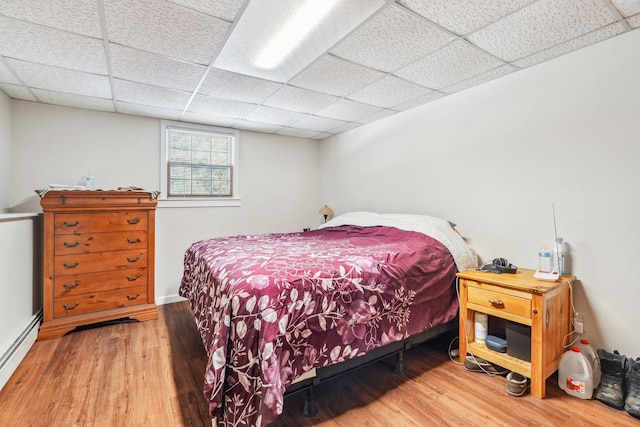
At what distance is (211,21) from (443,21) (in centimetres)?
137

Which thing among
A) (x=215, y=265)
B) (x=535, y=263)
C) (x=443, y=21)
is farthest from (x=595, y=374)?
(x=215, y=265)

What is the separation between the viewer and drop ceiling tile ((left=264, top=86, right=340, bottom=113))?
9.34 feet

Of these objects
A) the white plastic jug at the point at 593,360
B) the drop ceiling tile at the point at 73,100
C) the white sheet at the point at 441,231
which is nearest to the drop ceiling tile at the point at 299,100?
the white sheet at the point at 441,231

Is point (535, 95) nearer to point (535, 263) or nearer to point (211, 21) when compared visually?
point (535, 263)

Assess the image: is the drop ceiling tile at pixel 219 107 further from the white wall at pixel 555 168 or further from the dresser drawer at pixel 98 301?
the dresser drawer at pixel 98 301

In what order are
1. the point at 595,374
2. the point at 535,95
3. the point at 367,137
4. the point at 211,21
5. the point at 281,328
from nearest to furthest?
the point at 281,328 < the point at 211,21 < the point at 595,374 < the point at 535,95 < the point at 367,137

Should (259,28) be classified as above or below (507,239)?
above

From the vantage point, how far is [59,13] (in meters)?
1.66

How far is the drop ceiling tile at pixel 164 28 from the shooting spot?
1634 millimetres

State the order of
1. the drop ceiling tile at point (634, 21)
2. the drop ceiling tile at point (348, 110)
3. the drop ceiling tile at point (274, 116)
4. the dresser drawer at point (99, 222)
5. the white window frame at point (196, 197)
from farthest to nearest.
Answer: the white window frame at point (196, 197) → the drop ceiling tile at point (274, 116) → the drop ceiling tile at point (348, 110) → the dresser drawer at point (99, 222) → the drop ceiling tile at point (634, 21)

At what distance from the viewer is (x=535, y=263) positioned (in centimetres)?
234

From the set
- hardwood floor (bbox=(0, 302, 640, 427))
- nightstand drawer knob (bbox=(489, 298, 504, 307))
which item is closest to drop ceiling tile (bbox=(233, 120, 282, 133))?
hardwood floor (bbox=(0, 302, 640, 427))

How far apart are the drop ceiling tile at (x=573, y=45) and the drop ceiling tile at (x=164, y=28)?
7.12 feet

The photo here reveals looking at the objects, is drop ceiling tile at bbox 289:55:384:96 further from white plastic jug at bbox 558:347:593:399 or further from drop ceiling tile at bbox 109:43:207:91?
white plastic jug at bbox 558:347:593:399
